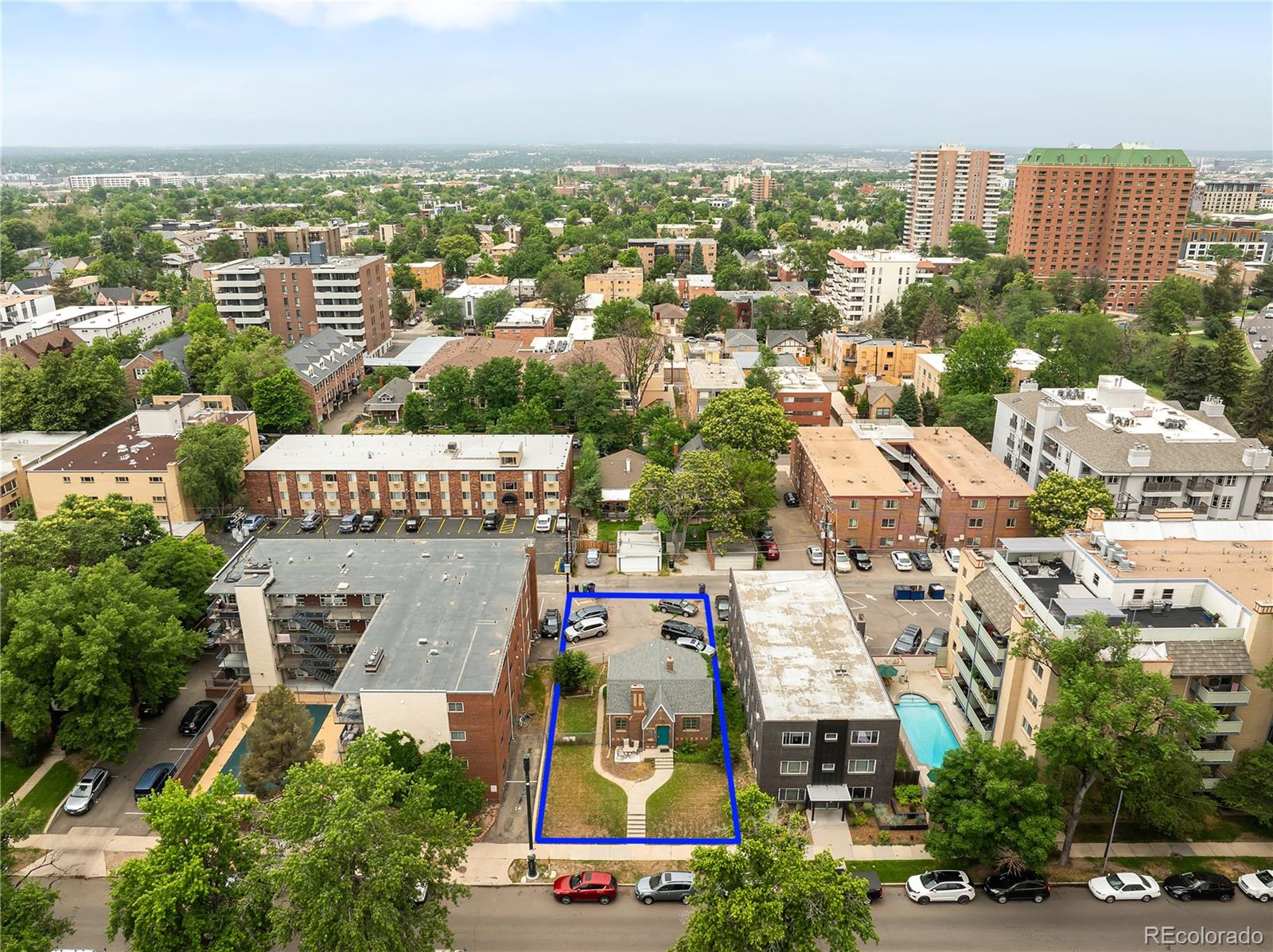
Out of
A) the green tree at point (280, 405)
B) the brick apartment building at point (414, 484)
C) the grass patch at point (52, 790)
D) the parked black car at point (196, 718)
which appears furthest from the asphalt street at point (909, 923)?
the green tree at point (280, 405)

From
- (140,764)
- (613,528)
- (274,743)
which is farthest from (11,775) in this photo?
(613,528)

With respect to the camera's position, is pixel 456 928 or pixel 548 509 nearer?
pixel 456 928

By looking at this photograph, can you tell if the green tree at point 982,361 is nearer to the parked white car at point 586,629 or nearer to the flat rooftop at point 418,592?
the parked white car at point 586,629

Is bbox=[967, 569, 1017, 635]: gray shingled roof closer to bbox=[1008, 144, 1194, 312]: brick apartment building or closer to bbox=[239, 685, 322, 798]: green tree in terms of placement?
bbox=[239, 685, 322, 798]: green tree

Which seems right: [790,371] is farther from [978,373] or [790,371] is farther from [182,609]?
[182,609]

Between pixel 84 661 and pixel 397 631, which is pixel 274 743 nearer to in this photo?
pixel 397 631

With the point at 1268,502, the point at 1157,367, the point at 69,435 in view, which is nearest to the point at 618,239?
A: the point at 1157,367

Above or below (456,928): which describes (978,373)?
above
